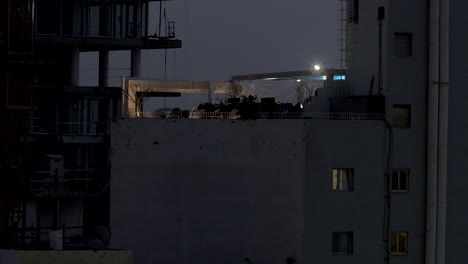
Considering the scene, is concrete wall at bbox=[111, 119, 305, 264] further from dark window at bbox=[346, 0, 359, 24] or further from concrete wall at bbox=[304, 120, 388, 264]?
dark window at bbox=[346, 0, 359, 24]

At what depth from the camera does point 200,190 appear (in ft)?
215

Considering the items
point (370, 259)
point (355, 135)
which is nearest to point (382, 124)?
point (355, 135)

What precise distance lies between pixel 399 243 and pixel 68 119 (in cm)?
2953

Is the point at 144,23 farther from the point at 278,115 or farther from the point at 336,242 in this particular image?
the point at 336,242

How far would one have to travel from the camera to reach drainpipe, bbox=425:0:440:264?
64562 millimetres

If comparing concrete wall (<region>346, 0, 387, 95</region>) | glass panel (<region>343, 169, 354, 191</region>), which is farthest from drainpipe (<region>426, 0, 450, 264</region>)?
glass panel (<region>343, 169, 354, 191</region>)

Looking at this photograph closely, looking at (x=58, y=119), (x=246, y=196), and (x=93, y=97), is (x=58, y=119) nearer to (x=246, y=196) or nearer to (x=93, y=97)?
(x=93, y=97)

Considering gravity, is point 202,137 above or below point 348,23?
below

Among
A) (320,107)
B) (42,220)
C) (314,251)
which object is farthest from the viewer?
(42,220)

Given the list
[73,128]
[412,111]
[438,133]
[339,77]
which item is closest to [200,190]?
[339,77]

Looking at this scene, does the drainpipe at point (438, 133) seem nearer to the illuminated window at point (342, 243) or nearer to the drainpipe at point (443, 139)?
the drainpipe at point (443, 139)

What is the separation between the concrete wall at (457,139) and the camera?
212 ft

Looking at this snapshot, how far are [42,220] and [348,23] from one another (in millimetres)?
22834

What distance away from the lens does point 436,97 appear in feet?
212
